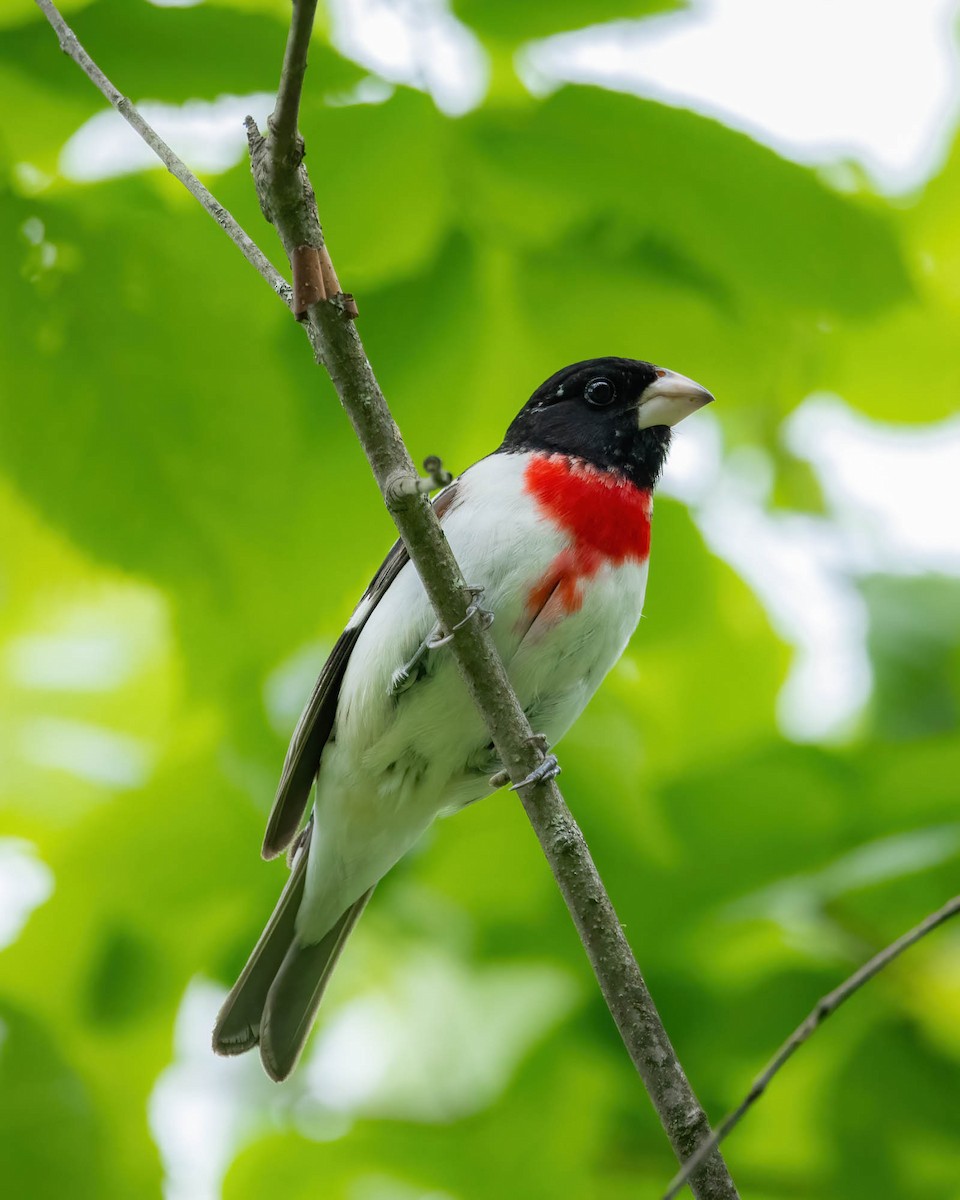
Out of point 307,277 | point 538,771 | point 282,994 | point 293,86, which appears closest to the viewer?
point 293,86

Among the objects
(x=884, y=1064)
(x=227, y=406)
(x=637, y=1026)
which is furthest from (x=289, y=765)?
(x=884, y=1064)

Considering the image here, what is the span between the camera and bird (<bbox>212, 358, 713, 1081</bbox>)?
4.23 meters

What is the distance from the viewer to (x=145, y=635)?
5668 mm

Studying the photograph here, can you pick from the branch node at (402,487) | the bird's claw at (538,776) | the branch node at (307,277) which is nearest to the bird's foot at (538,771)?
the bird's claw at (538,776)

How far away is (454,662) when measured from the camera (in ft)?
13.2

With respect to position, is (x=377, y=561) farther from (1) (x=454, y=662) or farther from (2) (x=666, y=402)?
(2) (x=666, y=402)

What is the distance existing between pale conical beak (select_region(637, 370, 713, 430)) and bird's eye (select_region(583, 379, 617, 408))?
0.43ft

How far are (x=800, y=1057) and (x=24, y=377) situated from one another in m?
3.03

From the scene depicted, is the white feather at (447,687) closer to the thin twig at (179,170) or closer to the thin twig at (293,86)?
the thin twig at (179,170)

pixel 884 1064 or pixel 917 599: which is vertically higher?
pixel 917 599

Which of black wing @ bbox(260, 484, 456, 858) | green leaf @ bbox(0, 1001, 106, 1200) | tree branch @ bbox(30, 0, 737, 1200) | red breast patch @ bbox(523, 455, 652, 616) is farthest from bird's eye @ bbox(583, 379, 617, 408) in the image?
green leaf @ bbox(0, 1001, 106, 1200)

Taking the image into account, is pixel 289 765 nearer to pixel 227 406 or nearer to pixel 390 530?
pixel 390 530

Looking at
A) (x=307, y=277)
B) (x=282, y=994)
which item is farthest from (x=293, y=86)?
(x=282, y=994)

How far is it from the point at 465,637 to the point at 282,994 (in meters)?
2.42
